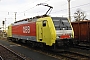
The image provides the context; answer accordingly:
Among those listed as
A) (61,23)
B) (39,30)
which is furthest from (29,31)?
(61,23)

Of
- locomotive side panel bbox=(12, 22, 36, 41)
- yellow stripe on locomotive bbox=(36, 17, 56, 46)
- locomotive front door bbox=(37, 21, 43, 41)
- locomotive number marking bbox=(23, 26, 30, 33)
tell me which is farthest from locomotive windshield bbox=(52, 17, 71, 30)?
locomotive number marking bbox=(23, 26, 30, 33)

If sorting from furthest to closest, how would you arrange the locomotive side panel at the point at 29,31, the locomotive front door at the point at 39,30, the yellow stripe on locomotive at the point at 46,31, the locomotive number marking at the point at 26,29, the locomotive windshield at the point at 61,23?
the locomotive number marking at the point at 26,29
the locomotive side panel at the point at 29,31
the locomotive front door at the point at 39,30
the locomotive windshield at the point at 61,23
the yellow stripe on locomotive at the point at 46,31

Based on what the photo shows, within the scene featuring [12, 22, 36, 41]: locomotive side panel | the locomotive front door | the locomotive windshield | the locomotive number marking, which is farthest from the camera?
the locomotive number marking

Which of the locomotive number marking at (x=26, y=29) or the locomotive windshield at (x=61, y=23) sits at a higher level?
the locomotive windshield at (x=61, y=23)

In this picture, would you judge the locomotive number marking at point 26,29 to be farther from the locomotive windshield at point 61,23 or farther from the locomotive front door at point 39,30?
the locomotive windshield at point 61,23

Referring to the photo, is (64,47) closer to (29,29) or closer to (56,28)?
(56,28)

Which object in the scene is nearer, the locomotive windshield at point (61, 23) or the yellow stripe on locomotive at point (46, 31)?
the yellow stripe on locomotive at point (46, 31)

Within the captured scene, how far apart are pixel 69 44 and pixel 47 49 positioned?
231cm

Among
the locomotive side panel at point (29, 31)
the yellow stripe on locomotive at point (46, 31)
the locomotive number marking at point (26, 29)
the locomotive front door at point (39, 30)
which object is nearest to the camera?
the yellow stripe on locomotive at point (46, 31)

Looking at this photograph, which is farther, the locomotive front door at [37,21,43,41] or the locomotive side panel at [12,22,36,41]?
the locomotive side panel at [12,22,36,41]

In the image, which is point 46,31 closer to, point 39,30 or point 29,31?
point 39,30

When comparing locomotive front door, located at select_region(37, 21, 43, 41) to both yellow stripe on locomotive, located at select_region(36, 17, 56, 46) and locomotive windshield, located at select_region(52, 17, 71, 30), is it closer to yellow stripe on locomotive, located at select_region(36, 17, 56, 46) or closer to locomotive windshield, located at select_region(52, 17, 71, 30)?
yellow stripe on locomotive, located at select_region(36, 17, 56, 46)

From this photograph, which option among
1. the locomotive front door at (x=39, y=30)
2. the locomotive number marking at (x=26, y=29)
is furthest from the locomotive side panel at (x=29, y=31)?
the locomotive front door at (x=39, y=30)

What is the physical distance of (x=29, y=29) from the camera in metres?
20.1
